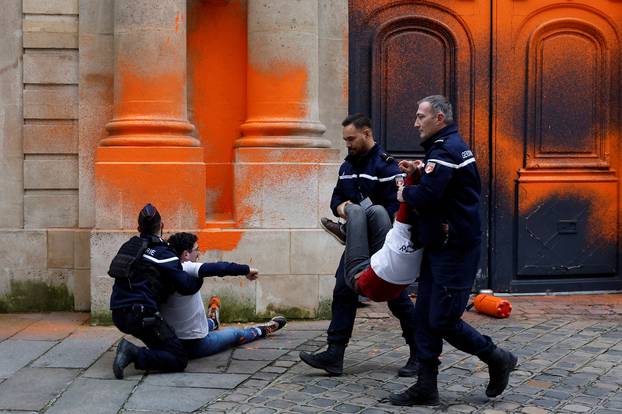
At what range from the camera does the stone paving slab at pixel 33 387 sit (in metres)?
5.64

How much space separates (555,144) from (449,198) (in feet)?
14.8

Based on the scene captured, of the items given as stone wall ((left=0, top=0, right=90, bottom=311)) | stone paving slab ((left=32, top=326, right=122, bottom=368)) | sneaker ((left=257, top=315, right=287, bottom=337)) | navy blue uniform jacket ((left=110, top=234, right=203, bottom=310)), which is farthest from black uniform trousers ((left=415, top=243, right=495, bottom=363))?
stone wall ((left=0, top=0, right=90, bottom=311))

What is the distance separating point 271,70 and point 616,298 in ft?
14.2

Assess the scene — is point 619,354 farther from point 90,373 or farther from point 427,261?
point 90,373

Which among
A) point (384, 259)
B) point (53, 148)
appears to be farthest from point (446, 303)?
point (53, 148)

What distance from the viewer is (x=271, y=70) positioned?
8406 millimetres

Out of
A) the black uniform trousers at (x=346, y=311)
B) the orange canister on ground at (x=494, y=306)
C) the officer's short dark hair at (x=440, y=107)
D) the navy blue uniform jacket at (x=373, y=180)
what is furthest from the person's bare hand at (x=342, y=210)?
the orange canister on ground at (x=494, y=306)

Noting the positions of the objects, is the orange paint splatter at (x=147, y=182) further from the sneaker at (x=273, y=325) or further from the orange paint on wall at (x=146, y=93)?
the sneaker at (x=273, y=325)

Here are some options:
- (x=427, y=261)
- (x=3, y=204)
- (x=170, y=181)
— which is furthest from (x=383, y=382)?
(x=3, y=204)

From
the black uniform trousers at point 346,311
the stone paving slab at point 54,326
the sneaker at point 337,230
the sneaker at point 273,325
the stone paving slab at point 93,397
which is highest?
the sneaker at point 337,230

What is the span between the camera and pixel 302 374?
642cm

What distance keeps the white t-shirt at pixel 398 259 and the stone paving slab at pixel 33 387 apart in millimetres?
2229

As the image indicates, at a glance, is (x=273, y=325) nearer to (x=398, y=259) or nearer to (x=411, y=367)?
(x=411, y=367)

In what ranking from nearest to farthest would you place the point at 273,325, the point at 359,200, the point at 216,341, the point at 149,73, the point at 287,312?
the point at 359,200, the point at 216,341, the point at 273,325, the point at 149,73, the point at 287,312
